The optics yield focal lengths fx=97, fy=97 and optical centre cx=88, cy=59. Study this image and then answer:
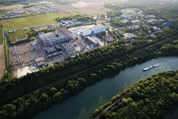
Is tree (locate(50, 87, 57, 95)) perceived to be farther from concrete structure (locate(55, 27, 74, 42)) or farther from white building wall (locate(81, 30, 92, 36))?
white building wall (locate(81, 30, 92, 36))

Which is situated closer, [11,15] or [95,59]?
[95,59]

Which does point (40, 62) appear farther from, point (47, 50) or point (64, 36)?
point (64, 36)

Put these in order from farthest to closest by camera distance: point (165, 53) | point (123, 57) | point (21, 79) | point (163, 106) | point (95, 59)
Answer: point (165, 53)
point (123, 57)
point (95, 59)
point (21, 79)
point (163, 106)

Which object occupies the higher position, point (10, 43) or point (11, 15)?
point (11, 15)

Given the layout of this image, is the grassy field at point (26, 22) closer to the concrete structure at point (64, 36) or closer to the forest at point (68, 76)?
the concrete structure at point (64, 36)

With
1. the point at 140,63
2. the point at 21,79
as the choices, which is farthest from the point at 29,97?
the point at 140,63

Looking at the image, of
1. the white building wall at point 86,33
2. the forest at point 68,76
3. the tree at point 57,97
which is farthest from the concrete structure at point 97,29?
the tree at point 57,97

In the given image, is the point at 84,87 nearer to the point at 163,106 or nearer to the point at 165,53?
the point at 163,106
